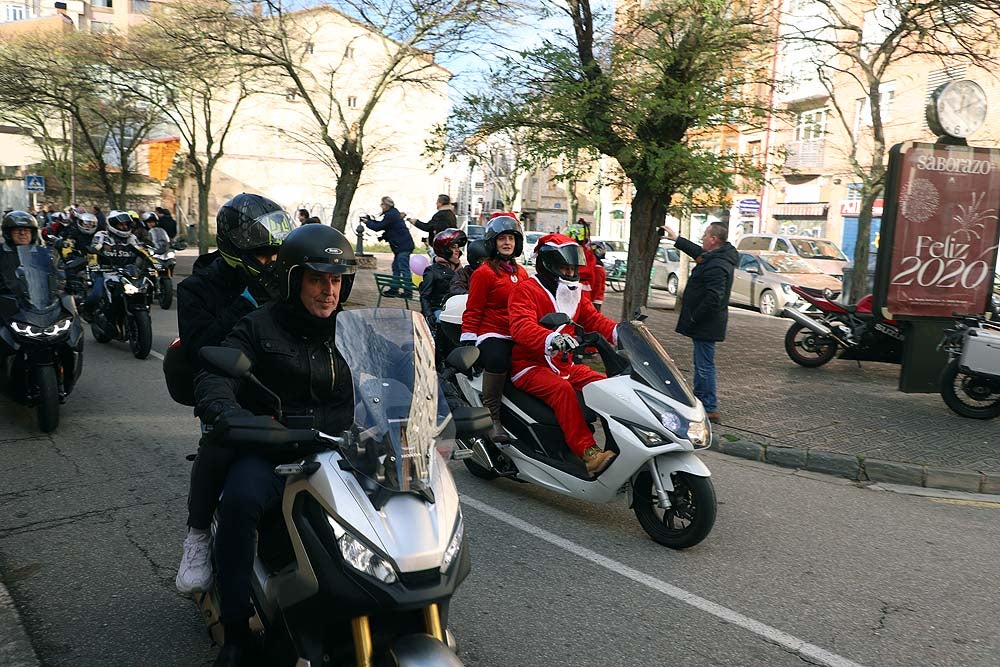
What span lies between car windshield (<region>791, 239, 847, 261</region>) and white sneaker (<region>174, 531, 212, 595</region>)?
2089 cm

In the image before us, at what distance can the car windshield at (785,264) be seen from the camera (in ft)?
68.6

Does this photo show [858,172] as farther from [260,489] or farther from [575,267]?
[260,489]

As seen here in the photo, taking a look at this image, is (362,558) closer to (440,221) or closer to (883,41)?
(440,221)

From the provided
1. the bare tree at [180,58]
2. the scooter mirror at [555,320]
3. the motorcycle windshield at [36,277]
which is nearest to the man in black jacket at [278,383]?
the scooter mirror at [555,320]

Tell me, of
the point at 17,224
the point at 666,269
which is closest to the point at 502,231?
the point at 17,224

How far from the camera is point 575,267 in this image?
5469 millimetres

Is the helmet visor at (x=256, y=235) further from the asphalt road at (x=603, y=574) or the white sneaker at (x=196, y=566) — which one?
the asphalt road at (x=603, y=574)

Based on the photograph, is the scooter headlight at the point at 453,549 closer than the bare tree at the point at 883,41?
Yes

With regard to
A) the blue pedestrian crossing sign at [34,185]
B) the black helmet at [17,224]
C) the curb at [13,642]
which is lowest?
the curb at [13,642]

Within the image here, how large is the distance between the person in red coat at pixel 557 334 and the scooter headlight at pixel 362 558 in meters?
2.69

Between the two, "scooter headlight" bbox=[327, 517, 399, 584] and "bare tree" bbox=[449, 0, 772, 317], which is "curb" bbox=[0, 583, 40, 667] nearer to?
"scooter headlight" bbox=[327, 517, 399, 584]

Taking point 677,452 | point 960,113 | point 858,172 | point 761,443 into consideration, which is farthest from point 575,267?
point 858,172

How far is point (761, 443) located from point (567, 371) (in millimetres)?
2637

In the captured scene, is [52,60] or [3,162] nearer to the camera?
[3,162]
